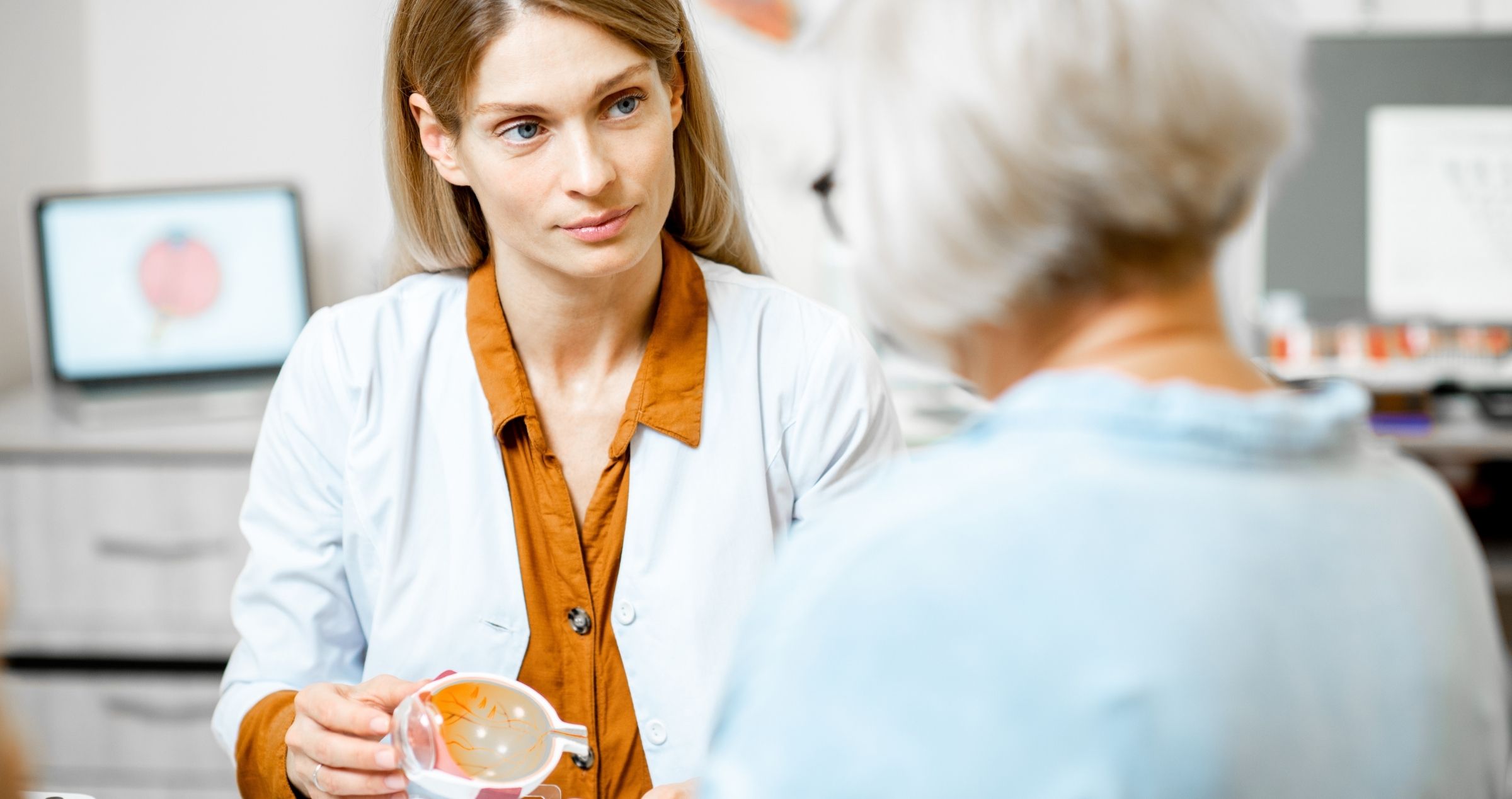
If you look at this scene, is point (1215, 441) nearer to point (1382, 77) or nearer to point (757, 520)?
point (757, 520)

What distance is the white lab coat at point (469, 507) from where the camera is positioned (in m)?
1.22

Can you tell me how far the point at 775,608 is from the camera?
0.66 m

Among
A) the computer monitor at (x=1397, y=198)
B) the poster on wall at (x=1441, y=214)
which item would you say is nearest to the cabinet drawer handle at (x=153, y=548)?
the computer monitor at (x=1397, y=198)

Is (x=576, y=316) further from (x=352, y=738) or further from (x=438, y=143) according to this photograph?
(x=352, y=738)

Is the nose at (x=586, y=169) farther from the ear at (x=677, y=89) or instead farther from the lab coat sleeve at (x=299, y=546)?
the lab coat sleeve at (x=299, y=546)

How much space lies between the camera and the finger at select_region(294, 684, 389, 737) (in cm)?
107

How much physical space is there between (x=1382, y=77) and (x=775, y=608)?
102 inches

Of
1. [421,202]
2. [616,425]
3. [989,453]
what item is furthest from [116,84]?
[989,453]

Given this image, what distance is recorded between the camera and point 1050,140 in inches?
25.1

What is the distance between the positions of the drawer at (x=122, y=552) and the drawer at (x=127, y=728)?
6cm

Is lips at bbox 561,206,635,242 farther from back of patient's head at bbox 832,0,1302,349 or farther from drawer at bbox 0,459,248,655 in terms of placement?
drawer at bbox 0,459,248,655

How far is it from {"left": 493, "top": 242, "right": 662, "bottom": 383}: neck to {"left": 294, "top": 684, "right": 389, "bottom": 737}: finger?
37 cm

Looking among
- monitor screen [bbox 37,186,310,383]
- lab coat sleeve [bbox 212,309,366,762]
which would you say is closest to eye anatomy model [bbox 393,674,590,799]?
lab coat sleeve [bbox 212,309,366,762]

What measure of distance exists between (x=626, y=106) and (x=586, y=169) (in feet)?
0.31
